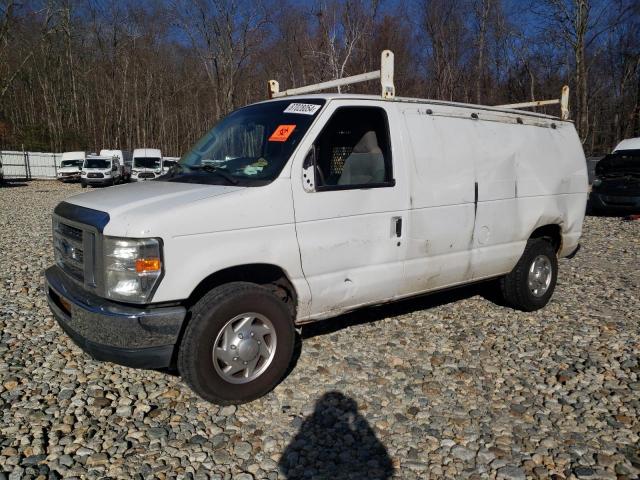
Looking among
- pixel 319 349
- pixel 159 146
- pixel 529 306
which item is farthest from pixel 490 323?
pixel 159 146

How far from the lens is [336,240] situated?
12.6ft

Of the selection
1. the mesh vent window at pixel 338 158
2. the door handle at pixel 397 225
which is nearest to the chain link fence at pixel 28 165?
the mesh vent window at pixel 338 158

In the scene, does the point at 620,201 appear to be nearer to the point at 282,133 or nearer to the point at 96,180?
the point at 282,133

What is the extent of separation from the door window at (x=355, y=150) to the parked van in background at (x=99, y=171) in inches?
1005

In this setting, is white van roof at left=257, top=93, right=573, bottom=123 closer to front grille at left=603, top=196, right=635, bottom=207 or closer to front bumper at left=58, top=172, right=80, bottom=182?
front grille at left=603, top=196, right=635, bottom=207

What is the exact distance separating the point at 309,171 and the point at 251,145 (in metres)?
0.65

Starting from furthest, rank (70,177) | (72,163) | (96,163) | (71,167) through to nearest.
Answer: (72,163)
(70,177)
(71,167)
(96,163)

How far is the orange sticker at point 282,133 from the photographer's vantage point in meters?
3.82

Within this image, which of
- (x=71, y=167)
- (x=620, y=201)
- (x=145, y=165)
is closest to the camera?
(x=620, y=201)

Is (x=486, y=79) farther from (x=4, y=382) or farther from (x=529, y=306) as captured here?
(x=4, y=382)

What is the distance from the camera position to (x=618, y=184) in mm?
13227

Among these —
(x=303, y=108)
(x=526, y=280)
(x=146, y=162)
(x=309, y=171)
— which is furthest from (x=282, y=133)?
(x=146, y=162)

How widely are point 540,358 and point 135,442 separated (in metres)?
3.43

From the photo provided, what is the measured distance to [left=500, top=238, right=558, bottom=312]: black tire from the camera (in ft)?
17.8
